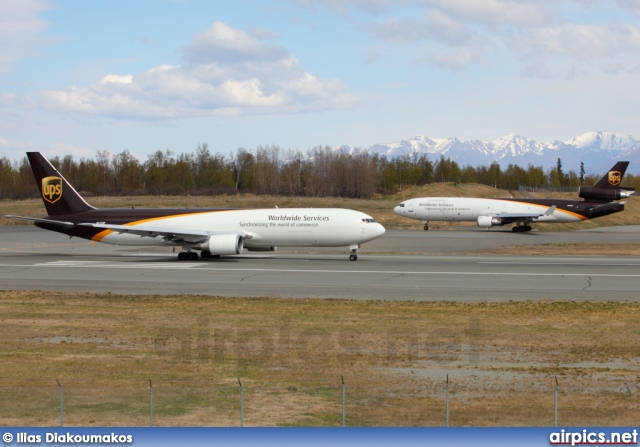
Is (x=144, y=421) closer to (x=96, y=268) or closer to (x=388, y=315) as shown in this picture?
(x=388, y=315)

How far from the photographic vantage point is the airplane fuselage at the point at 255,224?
42.0 m

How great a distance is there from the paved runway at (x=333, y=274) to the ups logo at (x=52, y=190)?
3.95m

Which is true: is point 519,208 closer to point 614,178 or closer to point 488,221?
point 488,221

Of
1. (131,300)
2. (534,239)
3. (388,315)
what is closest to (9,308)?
(131,300)

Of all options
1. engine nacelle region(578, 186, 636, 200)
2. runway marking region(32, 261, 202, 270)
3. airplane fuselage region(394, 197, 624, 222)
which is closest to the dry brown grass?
runway marking region(32, 261, 202, 270)

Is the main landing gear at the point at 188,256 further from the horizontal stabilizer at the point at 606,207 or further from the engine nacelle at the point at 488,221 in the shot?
the horizontal stabilizer at the point at 606,207

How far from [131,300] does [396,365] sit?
13.9 metres

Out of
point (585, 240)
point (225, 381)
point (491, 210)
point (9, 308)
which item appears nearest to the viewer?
point (225, 381)

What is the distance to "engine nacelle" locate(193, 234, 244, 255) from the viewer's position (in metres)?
40.9

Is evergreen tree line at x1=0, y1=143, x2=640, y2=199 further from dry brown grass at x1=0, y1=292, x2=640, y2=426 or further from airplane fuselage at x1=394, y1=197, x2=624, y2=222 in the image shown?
dry brown grass at x1=0, y1=292, x2=640, y2=426

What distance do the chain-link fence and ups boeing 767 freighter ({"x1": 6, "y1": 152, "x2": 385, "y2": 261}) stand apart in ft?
89.6

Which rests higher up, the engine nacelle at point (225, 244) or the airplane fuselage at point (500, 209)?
the airplane fuselage at point (500, 209)

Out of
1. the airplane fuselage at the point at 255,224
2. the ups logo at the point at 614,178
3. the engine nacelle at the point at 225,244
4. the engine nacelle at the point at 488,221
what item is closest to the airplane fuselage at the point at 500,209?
the engine nacelle at the point at 488,221

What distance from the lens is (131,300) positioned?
27.5 meters
